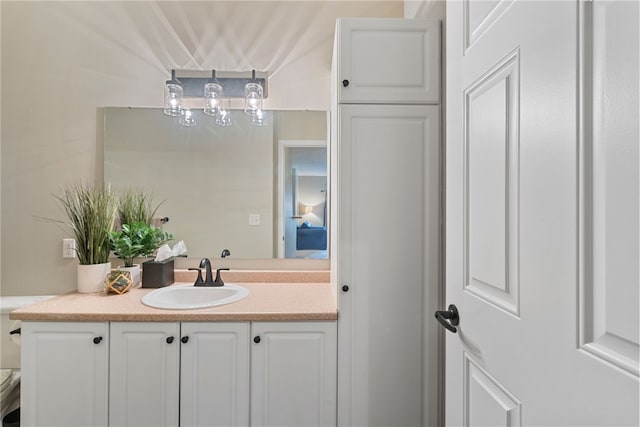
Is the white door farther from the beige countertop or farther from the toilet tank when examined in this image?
the toilet tank

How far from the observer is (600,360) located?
1.48 ft

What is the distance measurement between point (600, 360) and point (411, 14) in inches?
75.0

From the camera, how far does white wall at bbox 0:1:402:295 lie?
1922 millimetres

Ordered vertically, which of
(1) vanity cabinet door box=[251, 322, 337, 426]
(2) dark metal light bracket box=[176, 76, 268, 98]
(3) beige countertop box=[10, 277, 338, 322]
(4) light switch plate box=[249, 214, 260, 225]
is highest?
(2) dark metal light bracket box=[176, 76, 268, 98]

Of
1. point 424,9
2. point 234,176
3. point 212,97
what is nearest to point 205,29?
point 212,97

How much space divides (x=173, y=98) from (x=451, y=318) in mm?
1866

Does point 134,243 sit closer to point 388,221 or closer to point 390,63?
point 388,221

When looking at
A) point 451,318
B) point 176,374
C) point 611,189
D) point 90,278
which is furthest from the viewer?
point 90,278

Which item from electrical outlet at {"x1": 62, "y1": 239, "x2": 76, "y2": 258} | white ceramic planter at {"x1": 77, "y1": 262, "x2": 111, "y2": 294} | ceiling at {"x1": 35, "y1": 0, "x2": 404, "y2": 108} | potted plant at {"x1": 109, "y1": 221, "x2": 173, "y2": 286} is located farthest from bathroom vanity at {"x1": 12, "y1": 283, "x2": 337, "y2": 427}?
ceiling at {"x1": 35, "y1": 0, "x2": 404, "y2": 108}

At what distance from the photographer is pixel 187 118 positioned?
6.37ft

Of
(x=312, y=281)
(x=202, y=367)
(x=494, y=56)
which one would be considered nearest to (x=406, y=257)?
(x=312, y=281)

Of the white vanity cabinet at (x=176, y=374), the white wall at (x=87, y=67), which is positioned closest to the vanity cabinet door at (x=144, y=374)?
the white vanity cabinet at (x=176, y=374)

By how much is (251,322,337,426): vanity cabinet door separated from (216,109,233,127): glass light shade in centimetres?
120

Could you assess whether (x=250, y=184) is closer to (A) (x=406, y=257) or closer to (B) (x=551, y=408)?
(A) (x=406, y=257)
